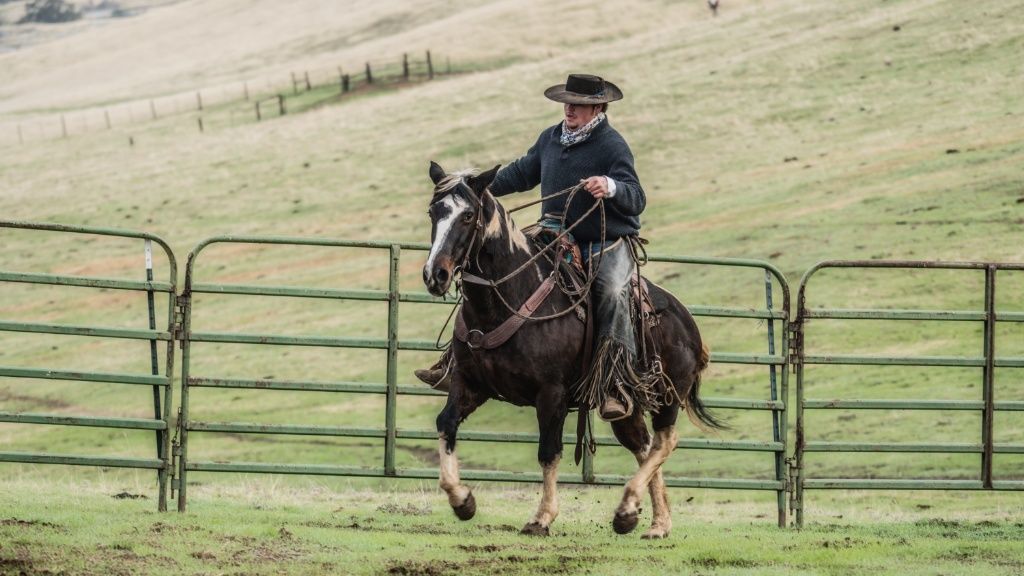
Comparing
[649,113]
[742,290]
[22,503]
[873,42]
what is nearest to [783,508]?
[22,503]

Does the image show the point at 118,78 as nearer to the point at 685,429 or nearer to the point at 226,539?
the point at 685,429

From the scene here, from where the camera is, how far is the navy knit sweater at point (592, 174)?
9.42 meters

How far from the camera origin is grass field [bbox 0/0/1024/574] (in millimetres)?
9180

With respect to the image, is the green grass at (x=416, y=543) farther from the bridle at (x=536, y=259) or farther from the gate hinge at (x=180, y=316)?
the bridle at (x=536, y=259)

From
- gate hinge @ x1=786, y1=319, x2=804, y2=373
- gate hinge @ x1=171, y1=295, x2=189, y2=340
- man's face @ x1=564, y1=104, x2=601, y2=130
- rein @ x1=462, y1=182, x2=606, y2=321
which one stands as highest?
man's face @ x1=564, y1=104, x2=601, y2=130

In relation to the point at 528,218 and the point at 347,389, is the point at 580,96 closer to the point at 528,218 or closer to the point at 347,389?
the point at 347,389

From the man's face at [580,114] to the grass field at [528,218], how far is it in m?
2.88

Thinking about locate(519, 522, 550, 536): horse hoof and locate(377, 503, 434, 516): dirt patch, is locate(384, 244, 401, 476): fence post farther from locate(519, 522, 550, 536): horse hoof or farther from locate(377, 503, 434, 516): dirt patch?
locate(519, 522, 550, 536): horse hoof

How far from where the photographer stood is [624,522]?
9250mm

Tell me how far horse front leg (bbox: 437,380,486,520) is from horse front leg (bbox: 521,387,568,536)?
0.46m

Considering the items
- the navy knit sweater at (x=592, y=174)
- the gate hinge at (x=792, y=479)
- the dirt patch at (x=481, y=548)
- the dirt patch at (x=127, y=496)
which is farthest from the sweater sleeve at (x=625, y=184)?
the dirt patch at (x=127, y=496)

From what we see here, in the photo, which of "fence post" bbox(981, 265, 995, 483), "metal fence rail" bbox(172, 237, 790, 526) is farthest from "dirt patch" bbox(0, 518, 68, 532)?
"fence post" bbox(981, 265, 995, 483)

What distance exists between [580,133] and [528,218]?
2965 cm

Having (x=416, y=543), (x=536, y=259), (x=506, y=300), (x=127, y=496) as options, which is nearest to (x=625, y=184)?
(x=536, y=259)
